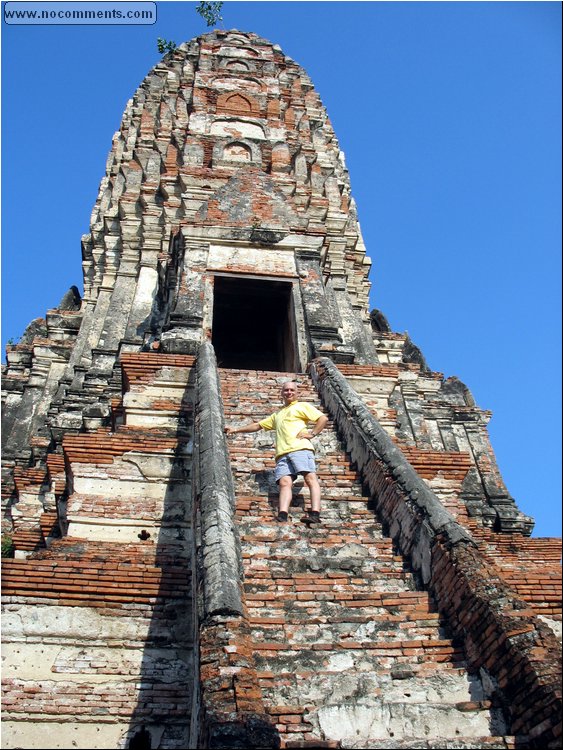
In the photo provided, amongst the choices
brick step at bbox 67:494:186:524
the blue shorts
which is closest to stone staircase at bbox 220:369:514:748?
the blue shorts

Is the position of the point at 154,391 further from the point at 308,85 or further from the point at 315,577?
the point at 308,85

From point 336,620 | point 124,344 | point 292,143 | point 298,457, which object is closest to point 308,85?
point 292,143

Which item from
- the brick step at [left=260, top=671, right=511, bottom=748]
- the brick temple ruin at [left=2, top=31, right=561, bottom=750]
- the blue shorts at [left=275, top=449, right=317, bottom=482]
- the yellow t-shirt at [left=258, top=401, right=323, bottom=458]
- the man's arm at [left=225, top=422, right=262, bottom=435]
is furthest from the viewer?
the man's arm at [left=225, top=422, right=262, bottom=435]

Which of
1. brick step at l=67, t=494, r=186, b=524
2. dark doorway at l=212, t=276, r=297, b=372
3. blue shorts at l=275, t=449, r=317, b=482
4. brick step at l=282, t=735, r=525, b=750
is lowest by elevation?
brick step at l=282, t=735, r=525, b=750

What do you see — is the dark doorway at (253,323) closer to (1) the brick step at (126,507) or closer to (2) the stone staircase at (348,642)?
(1) the brick step at (126,507)

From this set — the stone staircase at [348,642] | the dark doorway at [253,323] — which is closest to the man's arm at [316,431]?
the stone staircase at [348,642]

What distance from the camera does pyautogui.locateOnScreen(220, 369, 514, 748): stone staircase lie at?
13.8 ft

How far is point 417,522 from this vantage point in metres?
5.73

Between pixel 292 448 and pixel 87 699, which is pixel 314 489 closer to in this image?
pixel 292 448

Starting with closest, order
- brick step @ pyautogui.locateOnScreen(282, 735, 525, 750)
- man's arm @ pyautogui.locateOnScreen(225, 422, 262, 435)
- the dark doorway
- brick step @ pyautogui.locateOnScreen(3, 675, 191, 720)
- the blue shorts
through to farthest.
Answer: brick step @ pyautogui.locateOnScreen(282, 735, 525, 750), brick step @ pyautogui.locateOnScreen(3, 675, 191, 720), the blue shorts, man's arm @ pyautogui.locateOnScreen(225, 422, 262, 435), the dark doorway

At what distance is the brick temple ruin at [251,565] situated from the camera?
4258mm

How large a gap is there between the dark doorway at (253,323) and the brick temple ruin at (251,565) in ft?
0.35

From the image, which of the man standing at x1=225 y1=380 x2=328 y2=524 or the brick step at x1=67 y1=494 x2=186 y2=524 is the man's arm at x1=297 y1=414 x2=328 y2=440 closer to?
the man standing at x1=225 y1=380 x2=328 y2=524

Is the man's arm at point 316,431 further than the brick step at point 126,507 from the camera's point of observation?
No
